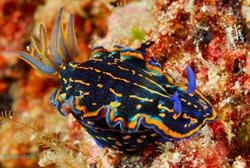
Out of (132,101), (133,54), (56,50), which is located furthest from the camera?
(56,50)

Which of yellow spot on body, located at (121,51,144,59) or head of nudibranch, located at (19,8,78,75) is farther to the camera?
head of nudibranch, located at (19,8,78,75)

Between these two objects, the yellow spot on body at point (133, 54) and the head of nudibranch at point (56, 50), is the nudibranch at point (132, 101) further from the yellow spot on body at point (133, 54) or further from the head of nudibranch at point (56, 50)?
the head of nudibranch at point (56, 50)

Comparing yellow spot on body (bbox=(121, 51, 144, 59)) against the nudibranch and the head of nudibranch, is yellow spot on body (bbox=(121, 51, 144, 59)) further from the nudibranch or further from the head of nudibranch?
the head of nudibranch

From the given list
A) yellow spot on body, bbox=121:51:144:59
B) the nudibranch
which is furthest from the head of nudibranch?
yellow spot on body, bbox=121:51:144:59

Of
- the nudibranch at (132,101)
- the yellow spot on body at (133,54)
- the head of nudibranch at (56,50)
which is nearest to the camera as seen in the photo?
the nudibranch at (132,101)

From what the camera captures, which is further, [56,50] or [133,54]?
[56,50]

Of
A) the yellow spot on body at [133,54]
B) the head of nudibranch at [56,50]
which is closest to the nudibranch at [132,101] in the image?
the yellow spot on body at [133,54]

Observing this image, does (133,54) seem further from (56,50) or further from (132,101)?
(56,50)

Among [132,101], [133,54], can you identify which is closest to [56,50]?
[133,54]

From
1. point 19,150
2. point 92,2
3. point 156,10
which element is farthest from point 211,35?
point 19,150
